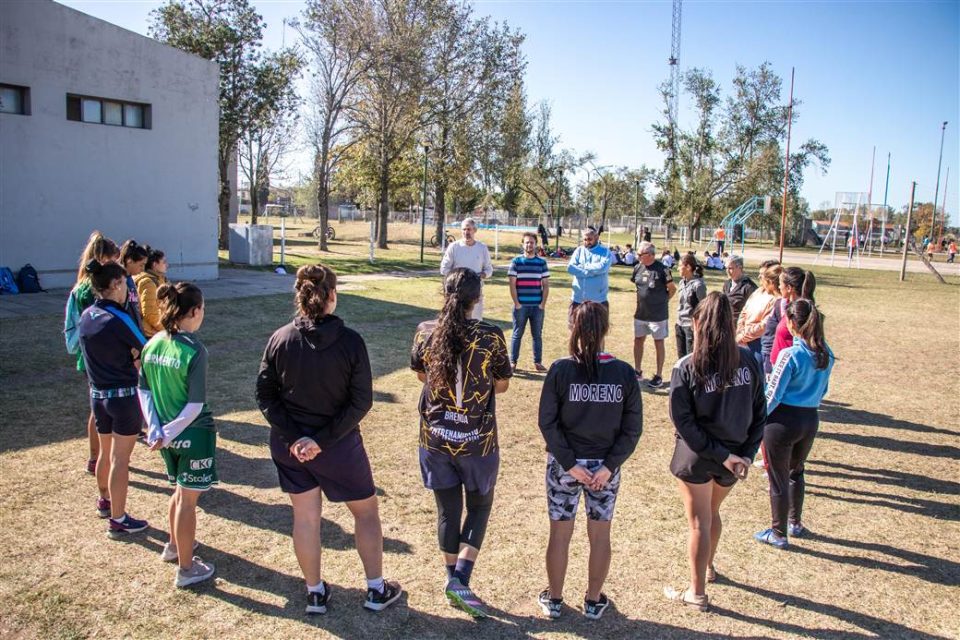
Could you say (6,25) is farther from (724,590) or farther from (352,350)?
(724,590)

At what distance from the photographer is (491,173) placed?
41375 mm

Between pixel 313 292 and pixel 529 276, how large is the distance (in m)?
5.82

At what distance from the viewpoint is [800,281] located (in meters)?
5.39

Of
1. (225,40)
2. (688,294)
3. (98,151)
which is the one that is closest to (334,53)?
(225,40)

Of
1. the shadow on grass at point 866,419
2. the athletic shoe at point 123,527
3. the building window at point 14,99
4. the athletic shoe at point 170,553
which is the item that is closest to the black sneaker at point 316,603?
the athletic shoe at point 170,553

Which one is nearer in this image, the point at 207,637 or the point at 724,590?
the point at 207,637

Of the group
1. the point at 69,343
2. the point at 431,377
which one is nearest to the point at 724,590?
the point at 431,377

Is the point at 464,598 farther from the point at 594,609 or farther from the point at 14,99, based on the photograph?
the point at 14,99

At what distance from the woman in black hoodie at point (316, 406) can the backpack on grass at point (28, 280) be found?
14048 mm

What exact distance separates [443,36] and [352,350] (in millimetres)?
32117

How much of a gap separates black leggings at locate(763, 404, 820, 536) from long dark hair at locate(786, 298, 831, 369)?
35cm

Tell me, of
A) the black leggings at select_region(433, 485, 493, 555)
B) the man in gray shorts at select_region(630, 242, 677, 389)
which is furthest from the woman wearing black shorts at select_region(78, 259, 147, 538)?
the man in gray shorts at select_region(630, 242, 677, 389)

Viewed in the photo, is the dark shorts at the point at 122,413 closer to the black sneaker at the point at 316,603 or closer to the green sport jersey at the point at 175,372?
the green sport jersey at the point at 175,372

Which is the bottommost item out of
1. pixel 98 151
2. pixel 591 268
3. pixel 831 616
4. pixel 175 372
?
pixel 831 616
